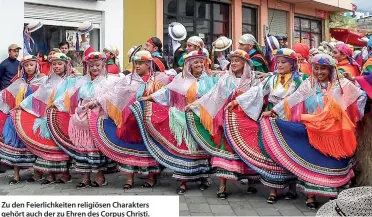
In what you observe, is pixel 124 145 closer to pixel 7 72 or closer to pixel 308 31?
pixel 7 72

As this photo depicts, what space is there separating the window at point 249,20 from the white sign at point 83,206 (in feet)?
39.4

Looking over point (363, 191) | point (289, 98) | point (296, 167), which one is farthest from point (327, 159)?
point (363, 191)

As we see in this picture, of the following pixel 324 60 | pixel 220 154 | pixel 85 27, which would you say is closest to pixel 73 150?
pixel 220 154

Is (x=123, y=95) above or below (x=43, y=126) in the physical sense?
above

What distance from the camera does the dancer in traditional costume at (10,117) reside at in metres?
6.29

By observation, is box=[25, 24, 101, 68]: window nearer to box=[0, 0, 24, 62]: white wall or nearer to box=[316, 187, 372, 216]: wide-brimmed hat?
box=[0, 0, 24, 62]: white wall

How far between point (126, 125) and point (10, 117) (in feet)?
5.50

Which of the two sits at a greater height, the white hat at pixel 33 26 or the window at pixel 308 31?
the window at pixel 308 31

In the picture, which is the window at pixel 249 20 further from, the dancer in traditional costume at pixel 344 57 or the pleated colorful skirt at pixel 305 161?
the pleated colorful skirt at pixel 305 161

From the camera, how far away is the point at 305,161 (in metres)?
4.84

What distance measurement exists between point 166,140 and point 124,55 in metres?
5.88

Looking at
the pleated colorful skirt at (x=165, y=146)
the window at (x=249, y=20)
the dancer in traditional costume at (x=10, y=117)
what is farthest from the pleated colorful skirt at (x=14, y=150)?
the window at (x=249, y=20)

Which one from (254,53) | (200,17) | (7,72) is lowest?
(7,72)

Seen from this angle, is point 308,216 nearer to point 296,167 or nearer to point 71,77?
point 296,167
